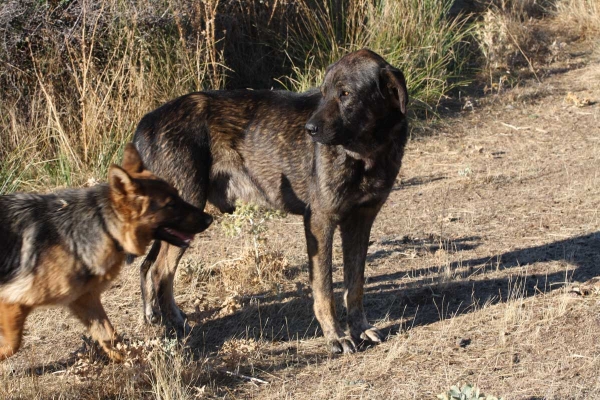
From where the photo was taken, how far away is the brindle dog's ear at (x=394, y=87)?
5.07 m

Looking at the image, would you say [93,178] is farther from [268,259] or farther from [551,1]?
[551,1]

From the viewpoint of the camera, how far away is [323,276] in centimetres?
539

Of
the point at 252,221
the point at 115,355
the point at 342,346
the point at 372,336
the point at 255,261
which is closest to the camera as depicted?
the point at 115,355

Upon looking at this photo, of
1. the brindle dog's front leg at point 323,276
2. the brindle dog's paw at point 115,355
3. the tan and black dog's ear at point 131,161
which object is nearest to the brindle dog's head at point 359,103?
the brindle dog's front leg at point 323,276

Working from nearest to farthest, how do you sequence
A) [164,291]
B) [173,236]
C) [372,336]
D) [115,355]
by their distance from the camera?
[173,236] → [115,355] → [372,336] → [164,291]

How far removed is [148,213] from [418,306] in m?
2.29

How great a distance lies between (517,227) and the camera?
286 inches

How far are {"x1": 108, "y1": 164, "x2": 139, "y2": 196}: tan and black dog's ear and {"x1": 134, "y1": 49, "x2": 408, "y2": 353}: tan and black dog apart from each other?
86 cm

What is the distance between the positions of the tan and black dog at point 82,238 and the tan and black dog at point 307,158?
2.32 feet

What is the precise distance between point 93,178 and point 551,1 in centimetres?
911

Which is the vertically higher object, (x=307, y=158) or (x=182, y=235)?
(x=307, y=158)

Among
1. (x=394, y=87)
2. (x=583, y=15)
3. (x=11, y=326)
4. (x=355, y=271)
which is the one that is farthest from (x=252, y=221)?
(x=583, y=15)

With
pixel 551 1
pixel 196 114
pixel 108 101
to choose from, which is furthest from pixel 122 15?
pixel 551 1

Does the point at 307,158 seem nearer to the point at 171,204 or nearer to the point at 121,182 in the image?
the point at 171,204
